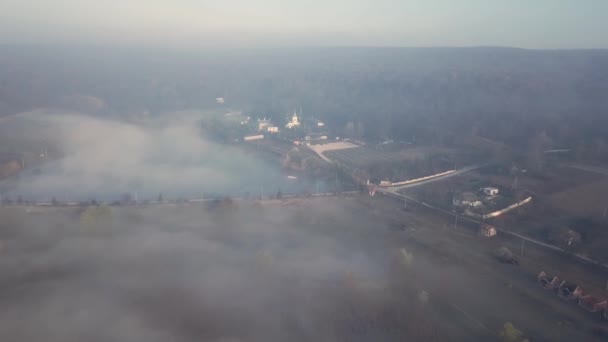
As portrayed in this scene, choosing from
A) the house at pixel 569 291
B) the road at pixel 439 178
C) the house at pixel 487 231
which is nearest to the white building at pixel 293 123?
the road at pixel 439 178

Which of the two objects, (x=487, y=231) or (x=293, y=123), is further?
(x=293, y=123)

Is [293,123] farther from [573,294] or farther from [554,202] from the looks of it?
[573,294]

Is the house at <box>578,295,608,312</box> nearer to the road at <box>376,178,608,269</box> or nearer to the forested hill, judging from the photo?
the road at <box>376,178,608,269</box>

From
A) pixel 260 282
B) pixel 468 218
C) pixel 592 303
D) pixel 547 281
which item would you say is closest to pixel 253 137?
pixel 468 218

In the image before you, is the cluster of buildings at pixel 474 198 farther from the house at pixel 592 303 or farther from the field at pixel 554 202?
the house at pixel 592 303

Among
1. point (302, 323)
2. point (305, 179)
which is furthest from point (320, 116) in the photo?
point (302, 323)

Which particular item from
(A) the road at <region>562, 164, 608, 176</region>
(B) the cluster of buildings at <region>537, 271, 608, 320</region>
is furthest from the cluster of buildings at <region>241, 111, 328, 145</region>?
(B) the cluster of buildings at <region>537, 271, 608, 320</region>

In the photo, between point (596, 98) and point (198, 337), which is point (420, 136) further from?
point (198, 337)
